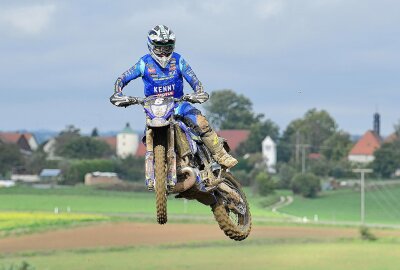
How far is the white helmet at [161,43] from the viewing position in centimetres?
1723

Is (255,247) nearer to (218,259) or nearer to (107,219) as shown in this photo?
(218,259)

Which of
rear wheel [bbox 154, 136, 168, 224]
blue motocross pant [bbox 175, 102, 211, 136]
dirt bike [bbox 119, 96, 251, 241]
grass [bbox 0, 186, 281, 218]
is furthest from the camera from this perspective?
grass [bbox 0, 186, 281, 218]

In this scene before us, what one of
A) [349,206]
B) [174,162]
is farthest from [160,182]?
[349,206]

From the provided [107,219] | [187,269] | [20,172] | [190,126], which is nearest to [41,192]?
[107,219]

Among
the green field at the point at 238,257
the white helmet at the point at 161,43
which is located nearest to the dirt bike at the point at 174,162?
the white helmet at the point at 161,43

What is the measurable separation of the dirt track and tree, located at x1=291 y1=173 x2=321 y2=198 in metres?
49.2

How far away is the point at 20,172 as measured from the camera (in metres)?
197

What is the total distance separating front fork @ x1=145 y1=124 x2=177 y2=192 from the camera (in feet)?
56.7

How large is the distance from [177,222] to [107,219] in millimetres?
7674

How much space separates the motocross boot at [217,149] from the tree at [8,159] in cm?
17973

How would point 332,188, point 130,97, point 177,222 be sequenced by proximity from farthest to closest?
1. point 332,188
2. point 177,222
3. point 130,97

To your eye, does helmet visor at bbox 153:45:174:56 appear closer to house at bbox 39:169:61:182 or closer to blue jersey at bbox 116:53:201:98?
blue jersey at bbox 116:53:201:98

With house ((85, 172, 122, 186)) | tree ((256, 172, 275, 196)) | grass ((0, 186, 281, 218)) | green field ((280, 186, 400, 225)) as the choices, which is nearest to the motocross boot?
grass ((0, 186, 281, 218))

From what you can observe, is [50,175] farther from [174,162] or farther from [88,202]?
[174,162]
